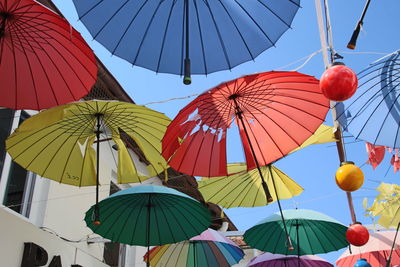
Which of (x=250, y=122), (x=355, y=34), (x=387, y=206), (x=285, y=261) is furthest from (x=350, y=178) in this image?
(x=285, y=261)

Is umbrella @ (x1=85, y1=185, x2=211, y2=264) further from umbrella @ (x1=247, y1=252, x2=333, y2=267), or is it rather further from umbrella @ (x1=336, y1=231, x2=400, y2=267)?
umbrella @ (x1=336, y1=231, x2=400, y2=267)

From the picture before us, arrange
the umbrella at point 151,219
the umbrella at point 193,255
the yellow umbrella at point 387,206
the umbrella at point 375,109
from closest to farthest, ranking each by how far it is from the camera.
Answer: the umbrella at point 375,109 → the umbrella at point 151,219 → the yellow umbrella at point 387,206 → the umbrella at point 193,255

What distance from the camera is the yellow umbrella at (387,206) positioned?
7902mm

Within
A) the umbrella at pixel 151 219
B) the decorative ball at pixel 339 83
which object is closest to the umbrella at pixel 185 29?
the decorative ball at pixel 339 83

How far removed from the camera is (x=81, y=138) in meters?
6.12

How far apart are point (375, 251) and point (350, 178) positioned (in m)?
3.68

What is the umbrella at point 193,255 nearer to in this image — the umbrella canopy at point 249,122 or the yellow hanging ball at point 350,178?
the umbrella canopy at point 249,122

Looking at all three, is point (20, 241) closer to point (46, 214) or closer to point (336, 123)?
point (46, 214)

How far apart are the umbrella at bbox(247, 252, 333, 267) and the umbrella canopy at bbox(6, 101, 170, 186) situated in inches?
114

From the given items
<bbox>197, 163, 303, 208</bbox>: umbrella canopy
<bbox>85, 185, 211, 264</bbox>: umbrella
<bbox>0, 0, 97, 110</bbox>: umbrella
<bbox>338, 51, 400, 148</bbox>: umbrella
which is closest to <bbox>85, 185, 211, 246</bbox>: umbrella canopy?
<bbox>85, 185, 211, 264</bbox>: umbrella

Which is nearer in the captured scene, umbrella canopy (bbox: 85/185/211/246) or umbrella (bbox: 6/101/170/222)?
umbrella (bbox: 6/101/170/222)

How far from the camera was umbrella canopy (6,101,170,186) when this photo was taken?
5773 mm

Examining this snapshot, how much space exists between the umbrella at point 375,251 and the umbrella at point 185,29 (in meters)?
3.86

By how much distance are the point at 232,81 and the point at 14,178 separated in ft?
14.7
